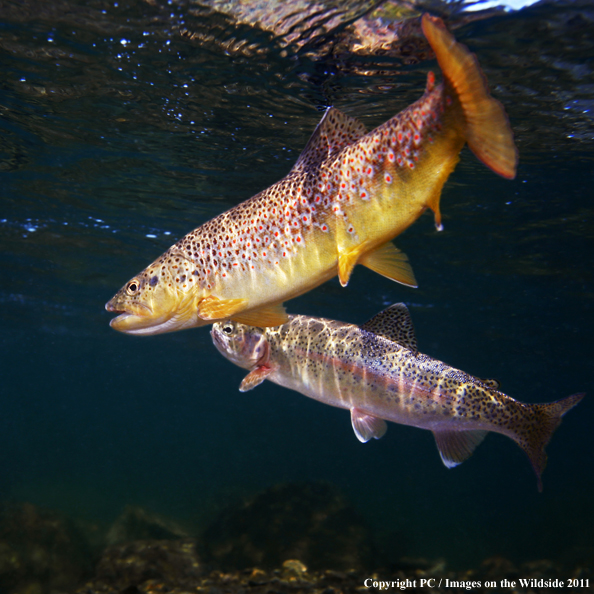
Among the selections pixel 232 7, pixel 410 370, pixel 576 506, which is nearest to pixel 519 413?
pixel 410 370

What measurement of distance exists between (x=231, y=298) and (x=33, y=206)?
1551 centimetres

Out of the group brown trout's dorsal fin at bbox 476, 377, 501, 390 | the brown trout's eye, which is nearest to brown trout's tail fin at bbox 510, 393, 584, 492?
brown trout's dorsal fin at bbox 476, 377, 501, 390

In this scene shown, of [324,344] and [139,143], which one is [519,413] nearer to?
[324,344]

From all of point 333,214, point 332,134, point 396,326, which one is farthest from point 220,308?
point 396,326

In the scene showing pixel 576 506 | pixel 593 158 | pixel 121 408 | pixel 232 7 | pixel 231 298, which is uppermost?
pixel 232 7

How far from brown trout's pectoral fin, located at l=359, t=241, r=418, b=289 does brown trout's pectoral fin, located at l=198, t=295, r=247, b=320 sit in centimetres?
106

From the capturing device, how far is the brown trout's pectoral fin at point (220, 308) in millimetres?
3344

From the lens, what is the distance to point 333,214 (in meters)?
2.95

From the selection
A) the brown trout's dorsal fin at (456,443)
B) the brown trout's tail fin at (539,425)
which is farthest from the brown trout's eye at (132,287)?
the brown trout's tail fin at (539,425)

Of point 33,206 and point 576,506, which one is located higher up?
point 33,206

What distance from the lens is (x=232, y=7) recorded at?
658 cm

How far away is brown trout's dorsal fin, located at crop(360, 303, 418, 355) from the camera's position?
579 cm

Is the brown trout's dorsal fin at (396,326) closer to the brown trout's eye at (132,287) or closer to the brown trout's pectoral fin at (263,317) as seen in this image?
the brown trout's pectoral fin at (263,317)

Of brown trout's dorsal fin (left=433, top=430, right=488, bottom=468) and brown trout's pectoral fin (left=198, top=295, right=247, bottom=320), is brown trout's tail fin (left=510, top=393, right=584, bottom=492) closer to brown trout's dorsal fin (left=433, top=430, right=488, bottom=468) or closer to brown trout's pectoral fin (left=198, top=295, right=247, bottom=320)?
brown trout's dorsal fin (left=433, top=430, right=488, bottom=468)
